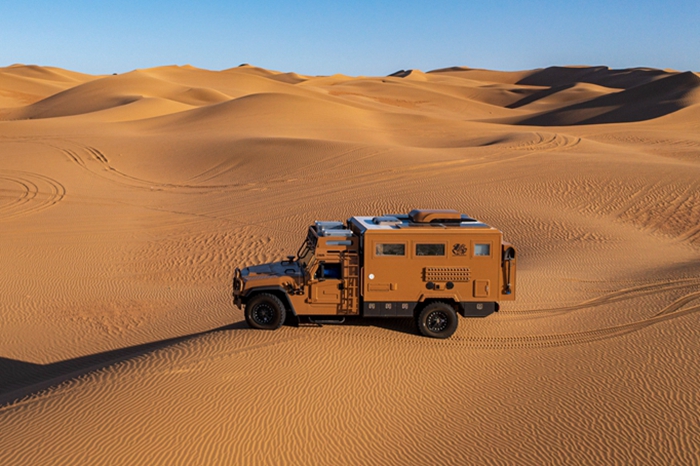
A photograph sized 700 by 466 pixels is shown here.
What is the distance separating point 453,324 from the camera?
37.3 feet

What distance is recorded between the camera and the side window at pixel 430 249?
35.9 ft

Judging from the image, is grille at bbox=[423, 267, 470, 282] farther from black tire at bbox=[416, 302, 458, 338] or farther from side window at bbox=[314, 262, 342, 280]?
side window at bbox=[314, 262, 342, 280]

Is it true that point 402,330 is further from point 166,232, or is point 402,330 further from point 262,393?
point 166,232

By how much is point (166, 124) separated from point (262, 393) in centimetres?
4023

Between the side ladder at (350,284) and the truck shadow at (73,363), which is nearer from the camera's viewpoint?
the side ladder at (350,284)

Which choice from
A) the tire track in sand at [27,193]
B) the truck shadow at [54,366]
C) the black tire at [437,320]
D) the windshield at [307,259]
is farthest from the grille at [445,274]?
the tire track in sand at [27,193]

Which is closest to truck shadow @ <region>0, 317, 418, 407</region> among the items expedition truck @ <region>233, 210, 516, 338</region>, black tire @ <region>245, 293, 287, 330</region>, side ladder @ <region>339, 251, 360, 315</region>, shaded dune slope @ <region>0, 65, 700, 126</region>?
black tire @ <region>245, 293, 287, 330</region>

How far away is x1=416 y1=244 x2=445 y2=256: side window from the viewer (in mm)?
10945

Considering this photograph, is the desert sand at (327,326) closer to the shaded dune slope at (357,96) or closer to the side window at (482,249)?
the side window at (482,249)

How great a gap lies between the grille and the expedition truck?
0.02m

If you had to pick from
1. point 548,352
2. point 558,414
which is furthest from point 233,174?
point 558,414

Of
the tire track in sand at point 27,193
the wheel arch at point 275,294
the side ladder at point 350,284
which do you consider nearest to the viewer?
the side ladder at point 350,284

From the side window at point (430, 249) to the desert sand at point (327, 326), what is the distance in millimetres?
1634

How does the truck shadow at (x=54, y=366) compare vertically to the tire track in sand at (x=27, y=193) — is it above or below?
below
